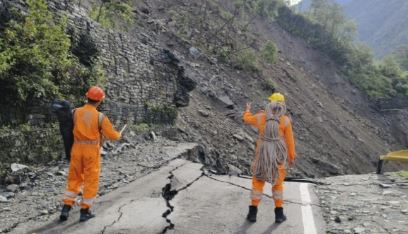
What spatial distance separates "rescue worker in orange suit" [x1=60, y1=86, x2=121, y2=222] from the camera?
5.24 m

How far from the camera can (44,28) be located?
7789 mm

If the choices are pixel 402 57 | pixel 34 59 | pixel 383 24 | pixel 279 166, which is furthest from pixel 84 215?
pixel 383 24

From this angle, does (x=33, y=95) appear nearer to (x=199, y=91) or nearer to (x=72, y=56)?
(x=72, y=56)

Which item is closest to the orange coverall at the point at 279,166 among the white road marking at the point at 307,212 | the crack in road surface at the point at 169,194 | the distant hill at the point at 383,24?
the white road marking at the point at 307,212

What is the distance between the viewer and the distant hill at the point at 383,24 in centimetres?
13325

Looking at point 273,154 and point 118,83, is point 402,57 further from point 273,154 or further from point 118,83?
point 273,154

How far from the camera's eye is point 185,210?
239 inches

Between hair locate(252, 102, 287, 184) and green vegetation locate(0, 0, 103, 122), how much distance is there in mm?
4104

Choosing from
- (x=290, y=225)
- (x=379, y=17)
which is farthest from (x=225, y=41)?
(x=379, y=17)

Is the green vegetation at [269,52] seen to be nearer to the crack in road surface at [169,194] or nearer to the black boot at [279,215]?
the crack in road surface at [169,194]

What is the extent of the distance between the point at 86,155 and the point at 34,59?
293cm

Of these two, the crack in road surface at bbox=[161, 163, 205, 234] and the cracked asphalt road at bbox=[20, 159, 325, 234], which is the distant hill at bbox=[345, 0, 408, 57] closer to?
the crack in road surface at bbox=[161, 163, 205, 234]

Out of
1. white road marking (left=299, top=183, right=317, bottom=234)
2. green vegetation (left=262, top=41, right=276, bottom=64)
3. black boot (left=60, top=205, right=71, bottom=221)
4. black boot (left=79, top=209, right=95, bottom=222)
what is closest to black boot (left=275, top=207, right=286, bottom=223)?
white road marking (left=299, top=183, right=317, bottom=234)

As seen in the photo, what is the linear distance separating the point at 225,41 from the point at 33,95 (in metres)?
23.5
